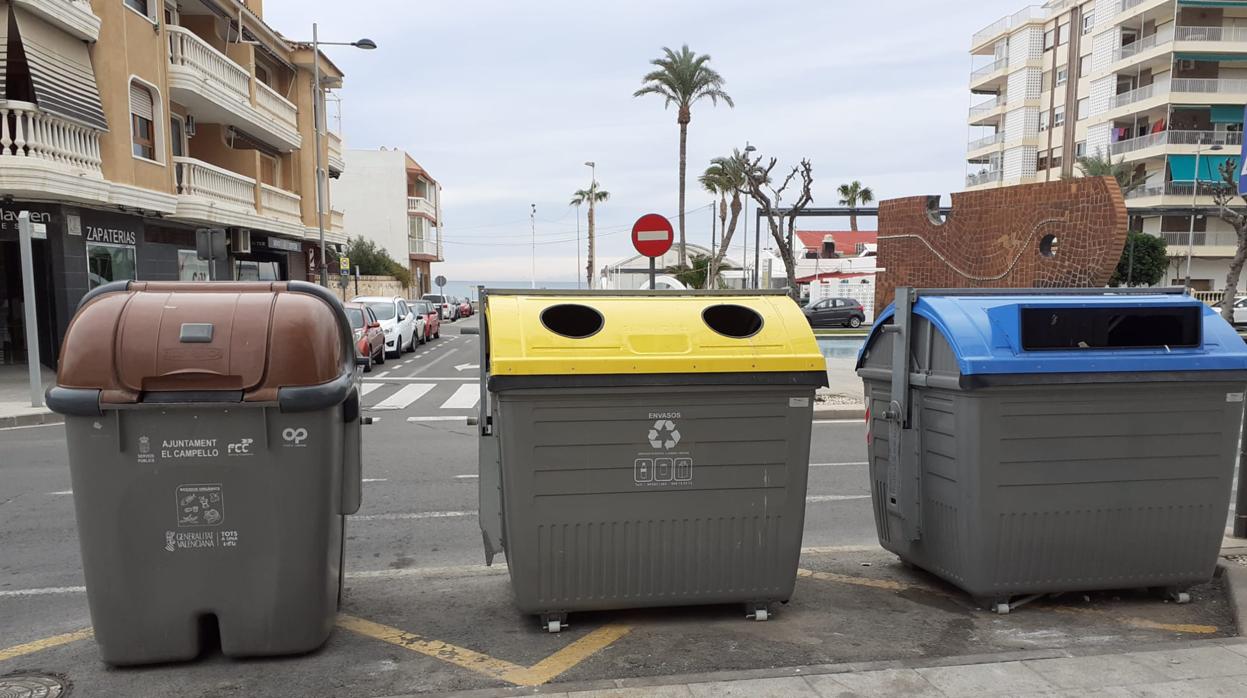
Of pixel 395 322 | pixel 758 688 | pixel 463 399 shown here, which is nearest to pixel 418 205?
pixel 395 322

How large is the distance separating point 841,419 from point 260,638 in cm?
937

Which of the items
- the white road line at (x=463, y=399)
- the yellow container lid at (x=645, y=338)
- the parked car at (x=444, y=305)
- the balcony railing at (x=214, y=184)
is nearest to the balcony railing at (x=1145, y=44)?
the parked car at (x=444, y=305)

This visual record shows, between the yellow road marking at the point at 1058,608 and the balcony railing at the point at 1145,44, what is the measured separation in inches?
1975

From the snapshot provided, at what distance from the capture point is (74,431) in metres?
3.45

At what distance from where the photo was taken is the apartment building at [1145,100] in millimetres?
43375

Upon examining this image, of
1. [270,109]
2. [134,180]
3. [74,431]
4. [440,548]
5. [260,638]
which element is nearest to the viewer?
[74,431]

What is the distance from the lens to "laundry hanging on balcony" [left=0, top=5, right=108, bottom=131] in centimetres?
1455

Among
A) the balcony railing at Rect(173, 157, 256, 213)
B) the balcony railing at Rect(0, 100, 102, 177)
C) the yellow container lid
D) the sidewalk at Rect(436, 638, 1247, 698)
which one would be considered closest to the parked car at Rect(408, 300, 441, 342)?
the balcony railing at Rect(173, 157, 256, 213)

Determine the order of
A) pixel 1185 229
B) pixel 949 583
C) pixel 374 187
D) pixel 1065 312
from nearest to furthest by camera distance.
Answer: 1. pixel 1065 312
2. pixel 949 583
3. pixel 1185 229
4. pixel 374 187

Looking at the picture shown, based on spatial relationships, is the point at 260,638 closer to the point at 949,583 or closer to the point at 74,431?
the point at 74,431

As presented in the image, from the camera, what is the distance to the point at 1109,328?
4.78m

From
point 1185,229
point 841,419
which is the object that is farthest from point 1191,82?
point 841,419

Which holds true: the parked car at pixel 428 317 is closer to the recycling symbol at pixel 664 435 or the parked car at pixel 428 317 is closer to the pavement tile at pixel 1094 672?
the recycling symbol at pixel 664 435

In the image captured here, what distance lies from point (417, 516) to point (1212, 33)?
52.2 metres
